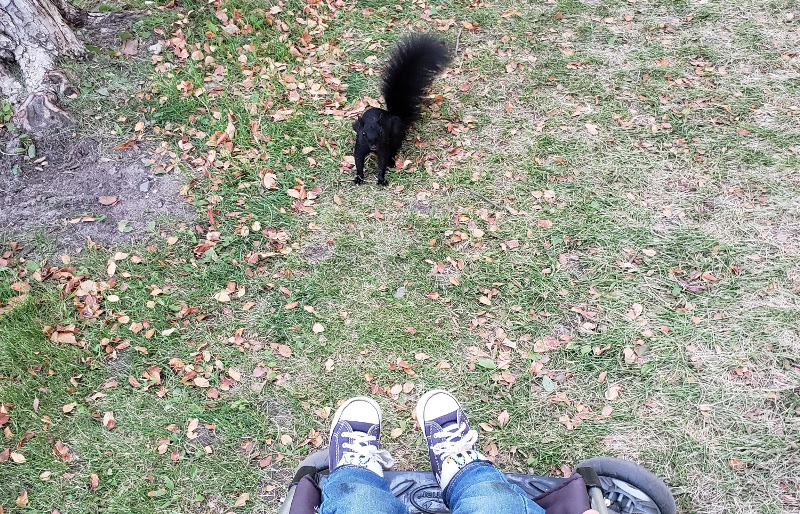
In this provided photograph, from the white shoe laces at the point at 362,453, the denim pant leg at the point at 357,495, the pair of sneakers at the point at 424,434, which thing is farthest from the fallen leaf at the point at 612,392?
the denim pant leg at the point at 357,495

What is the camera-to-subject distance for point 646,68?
3.91m

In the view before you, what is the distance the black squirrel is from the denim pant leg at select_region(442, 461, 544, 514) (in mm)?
1899

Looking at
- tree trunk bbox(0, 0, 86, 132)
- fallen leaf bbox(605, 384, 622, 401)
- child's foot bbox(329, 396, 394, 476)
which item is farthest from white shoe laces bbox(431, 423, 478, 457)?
tree trunk bbox(0, 0, 86, 132)

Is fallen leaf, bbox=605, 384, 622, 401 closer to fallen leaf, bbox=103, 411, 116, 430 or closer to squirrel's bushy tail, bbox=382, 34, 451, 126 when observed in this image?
squirrel's bushy tail, bbox=382, 34, 451, 126

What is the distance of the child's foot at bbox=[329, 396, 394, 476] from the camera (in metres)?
2.03

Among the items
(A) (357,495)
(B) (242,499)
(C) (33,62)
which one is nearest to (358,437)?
(A) (357,495)

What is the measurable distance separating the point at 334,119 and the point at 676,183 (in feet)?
7.35

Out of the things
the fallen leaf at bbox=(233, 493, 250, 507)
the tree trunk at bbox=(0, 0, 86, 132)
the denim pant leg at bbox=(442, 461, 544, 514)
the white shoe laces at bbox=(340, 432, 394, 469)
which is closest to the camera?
the denim pant leg at bbox=(442, 461, 544, 514)

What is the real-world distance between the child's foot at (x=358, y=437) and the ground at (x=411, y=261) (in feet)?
0.65

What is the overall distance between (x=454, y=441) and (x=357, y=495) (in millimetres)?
542

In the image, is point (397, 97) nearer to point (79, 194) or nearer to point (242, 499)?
point (79, 194)

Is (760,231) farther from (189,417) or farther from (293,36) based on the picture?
(293,36)

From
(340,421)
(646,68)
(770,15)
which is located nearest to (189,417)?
(340,421)

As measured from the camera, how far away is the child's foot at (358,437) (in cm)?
203
